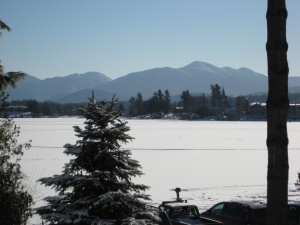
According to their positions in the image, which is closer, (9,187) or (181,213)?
(9,187)

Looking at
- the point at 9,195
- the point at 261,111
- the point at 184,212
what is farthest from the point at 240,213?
the point at 261,111

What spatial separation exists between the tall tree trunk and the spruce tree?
378 centimetres

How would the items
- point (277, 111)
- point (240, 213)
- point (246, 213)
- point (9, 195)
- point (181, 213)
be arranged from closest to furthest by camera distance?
point (277, 111)
point (9, 195)
point (246, 213)
point (240, 213)
point (181, 213)

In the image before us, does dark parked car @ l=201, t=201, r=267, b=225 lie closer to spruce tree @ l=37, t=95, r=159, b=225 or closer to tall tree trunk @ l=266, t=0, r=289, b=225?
spruce tree @ l=37, t=95, r=159, b=225

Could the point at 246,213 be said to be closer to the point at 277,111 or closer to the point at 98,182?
the point at 98,182

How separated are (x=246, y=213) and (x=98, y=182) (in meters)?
6.47

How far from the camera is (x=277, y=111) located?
99.2 inches

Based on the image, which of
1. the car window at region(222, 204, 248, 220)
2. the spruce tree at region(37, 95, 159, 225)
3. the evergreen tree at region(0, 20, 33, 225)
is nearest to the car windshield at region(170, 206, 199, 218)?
the car window at region(222, 204, 248, 220)

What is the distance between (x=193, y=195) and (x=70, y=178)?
1284cm

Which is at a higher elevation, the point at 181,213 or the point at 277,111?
the point at 277,111

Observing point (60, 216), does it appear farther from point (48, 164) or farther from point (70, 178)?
point (48, 164)

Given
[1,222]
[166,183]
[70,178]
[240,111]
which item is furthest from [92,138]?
[240,111]

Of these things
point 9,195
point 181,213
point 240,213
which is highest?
point 9,195

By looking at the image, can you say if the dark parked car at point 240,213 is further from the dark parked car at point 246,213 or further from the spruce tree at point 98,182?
the spruce tree at point 98,182
